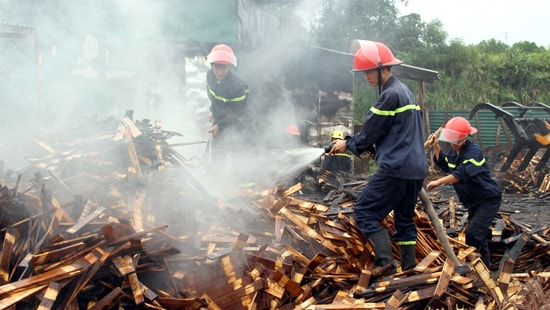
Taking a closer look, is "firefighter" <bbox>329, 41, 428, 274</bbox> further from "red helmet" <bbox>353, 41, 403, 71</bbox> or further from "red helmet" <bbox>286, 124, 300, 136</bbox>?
"red helmet" <bbox>286, 124, 300, 136</bbox>

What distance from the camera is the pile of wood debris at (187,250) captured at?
395 centimetres

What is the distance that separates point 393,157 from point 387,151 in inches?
3.8

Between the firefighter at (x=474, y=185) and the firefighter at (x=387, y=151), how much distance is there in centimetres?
116

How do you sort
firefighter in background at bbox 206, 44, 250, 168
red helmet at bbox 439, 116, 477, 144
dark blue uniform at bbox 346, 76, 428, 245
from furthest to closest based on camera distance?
firefighter in background at bbox 206, 44, 250, 168 → red helmet at bbox 439, 116, 477, 144 → dark blue uniform at bbox 346, 76, 428, 245

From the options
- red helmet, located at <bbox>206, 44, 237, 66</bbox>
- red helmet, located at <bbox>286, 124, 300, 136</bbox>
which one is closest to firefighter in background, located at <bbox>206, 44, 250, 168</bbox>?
red helmet, located at <bbox>206, 44, 237, 66</bbox>

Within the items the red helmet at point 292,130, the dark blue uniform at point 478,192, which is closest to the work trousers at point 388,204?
the dark blue uniform at point 478,192

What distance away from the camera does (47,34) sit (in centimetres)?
1067

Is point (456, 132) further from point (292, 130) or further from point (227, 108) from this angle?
point (292, 130)

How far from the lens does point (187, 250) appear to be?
15.5 feet

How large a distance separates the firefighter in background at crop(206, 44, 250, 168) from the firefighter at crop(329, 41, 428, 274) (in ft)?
11.0

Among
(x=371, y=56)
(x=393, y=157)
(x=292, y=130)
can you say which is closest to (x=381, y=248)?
(x=393, y=157)

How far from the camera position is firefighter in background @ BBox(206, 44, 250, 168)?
7.66 m

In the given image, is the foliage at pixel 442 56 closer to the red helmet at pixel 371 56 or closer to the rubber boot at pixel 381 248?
the red helmet at pixel 371 56

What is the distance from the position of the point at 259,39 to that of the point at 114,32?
4.13m
